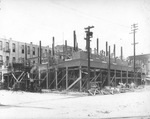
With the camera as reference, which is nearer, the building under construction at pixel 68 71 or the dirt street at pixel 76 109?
the dirt street at pixel 76 109

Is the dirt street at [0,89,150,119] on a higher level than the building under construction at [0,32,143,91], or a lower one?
lower

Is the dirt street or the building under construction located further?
the building under construction

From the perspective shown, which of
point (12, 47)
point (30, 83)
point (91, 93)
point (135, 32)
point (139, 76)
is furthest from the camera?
point (12, 47)

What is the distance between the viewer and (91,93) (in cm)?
2295

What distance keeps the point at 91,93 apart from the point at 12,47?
39436 millimetres

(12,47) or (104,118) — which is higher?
(12,47)

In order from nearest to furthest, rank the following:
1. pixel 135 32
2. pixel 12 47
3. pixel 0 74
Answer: pixel 135 32 < pixel 0 74 < pixel 12 47

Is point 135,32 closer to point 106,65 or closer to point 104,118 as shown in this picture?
point 106,65

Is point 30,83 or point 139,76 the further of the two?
point 139,76

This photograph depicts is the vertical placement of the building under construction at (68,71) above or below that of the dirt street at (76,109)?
above

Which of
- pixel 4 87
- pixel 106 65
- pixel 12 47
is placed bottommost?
pixel 4 87

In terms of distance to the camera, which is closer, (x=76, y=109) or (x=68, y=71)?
(x=76, y=109)

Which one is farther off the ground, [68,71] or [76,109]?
[68,71]

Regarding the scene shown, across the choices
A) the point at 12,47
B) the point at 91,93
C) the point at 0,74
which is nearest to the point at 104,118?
the point at 91,93
